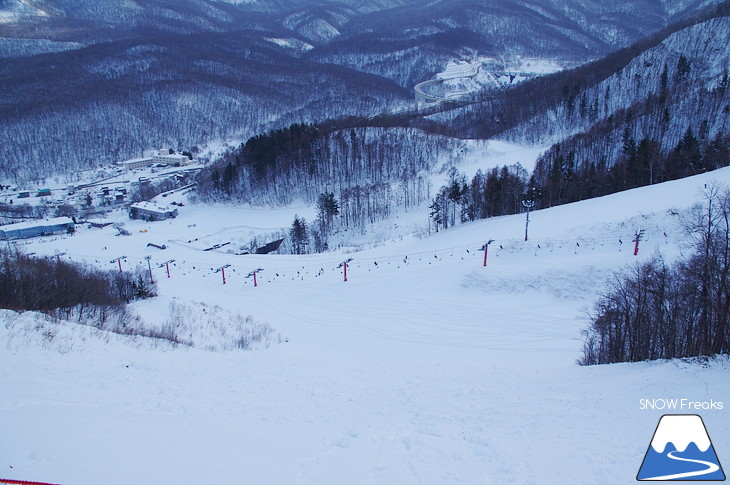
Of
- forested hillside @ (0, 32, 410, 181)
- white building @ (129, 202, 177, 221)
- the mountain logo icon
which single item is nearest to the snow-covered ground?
the mountain logo icon

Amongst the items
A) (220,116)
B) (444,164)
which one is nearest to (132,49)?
(220,116)

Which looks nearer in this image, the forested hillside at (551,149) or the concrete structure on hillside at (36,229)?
the forested hillside at (551,149)

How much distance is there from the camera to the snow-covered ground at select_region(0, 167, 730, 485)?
24.5 feet

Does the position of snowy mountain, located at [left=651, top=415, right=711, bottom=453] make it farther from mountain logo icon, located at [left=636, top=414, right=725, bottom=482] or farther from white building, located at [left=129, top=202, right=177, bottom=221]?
white building, located at [left=129, top=202, right=177, bottom=221]

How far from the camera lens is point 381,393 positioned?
12.3 metres

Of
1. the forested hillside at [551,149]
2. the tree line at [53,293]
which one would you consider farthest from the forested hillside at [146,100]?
the tree line at [53,293]

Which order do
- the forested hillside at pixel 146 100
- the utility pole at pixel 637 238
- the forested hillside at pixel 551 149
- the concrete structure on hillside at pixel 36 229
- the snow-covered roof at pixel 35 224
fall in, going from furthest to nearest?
→ the forested hillside at pixel 146 100, the snow-covered roof at pixel 35 224, the concrete structure on hillside at pixel 36 229, the forested hillside at pixel 551 149, the utility pole at pixel 637 238

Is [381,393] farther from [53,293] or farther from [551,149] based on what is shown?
[551,149]

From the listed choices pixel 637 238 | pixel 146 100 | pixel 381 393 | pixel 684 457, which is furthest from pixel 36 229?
pixel 146 100

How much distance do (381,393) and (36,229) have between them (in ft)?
250

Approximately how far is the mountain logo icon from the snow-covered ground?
0.24 m

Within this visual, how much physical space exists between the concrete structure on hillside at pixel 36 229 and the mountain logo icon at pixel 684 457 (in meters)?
78.8

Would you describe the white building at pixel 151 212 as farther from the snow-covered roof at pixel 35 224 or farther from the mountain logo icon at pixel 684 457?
the mountain logo icon at pixel 684 457

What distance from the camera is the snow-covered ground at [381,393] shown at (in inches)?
294
